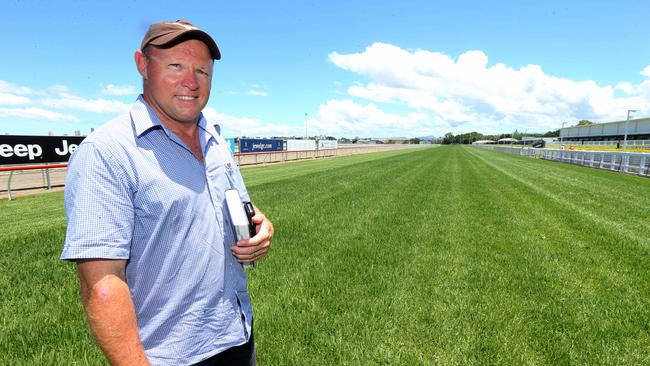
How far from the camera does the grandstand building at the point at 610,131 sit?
256 ft

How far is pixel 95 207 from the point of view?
1.26m

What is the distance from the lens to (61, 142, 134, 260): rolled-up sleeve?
1221 millimetres

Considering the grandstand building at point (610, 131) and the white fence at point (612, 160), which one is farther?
the grandstand building at point (610, 131)

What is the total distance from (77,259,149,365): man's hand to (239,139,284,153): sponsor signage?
40.2 meters

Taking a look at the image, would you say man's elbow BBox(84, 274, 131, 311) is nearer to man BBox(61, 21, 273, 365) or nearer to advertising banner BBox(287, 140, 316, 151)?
man BBox(61, 21, 273, 365)

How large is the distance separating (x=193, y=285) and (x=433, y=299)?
12.4 feet

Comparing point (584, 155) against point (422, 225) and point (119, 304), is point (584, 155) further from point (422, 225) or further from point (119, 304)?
point (119, 304)

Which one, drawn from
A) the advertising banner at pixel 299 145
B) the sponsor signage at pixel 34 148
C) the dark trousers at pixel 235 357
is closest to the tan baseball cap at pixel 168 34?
the dark trousers at pixel 235 357

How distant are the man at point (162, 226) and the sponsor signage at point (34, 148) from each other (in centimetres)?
1763

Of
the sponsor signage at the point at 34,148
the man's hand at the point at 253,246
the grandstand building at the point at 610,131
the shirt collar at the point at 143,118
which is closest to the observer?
the shirt collar at the point at 143,118

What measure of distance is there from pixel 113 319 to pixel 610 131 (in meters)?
112

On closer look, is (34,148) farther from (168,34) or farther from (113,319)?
(113,319)

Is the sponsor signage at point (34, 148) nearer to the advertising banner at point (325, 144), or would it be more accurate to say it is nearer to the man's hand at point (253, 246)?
the man's hand at point (253, 246)

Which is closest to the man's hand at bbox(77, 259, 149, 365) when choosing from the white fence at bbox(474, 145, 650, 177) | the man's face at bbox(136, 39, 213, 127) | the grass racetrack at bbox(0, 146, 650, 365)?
the man's face at bbox(136, 39, 213, 127)
